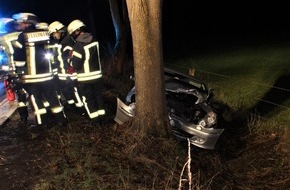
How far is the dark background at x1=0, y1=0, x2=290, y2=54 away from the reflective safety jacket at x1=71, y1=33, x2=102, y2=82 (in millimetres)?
19644

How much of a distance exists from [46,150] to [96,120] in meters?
1.37

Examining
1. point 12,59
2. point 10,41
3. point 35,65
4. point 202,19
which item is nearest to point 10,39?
point 10,41

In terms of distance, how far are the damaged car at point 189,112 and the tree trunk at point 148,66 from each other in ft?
1.37

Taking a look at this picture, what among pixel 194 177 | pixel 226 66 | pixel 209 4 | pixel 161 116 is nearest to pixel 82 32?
pixel 161 116

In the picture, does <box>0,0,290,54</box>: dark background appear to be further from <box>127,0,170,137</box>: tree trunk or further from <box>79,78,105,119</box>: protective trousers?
<box>127,0,170,137</box>: tree trunk

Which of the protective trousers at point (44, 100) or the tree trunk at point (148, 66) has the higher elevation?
the tree trunk at point (148, 66)

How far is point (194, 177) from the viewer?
5383 mm

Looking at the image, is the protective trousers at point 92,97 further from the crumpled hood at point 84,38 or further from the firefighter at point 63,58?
the crumpled hood at point 84,38

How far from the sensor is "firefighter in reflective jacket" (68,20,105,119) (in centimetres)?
710

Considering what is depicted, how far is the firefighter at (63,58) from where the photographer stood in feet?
25.6

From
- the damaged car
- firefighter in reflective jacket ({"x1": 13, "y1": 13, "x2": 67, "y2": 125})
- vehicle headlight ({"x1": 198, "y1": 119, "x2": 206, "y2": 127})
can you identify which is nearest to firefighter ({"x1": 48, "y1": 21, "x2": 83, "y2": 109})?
firefighter in reflective jacket ({"x1": 13, "y1": 13, "x2": 67, "y2": 125})

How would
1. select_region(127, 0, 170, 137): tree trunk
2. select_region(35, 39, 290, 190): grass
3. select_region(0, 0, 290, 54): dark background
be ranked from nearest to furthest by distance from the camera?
select_region(35, 39, 290, 190): grass, select_region(127, 0, 170, 137): tree trunk, select_region(0, 0, 290, 54): dark background

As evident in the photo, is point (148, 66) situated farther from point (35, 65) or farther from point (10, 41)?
point (10, 41)

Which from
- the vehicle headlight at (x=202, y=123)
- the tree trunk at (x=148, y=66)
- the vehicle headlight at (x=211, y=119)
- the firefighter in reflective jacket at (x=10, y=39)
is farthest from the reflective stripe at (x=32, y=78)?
the vehicle headlight at (x=211, y=119)
